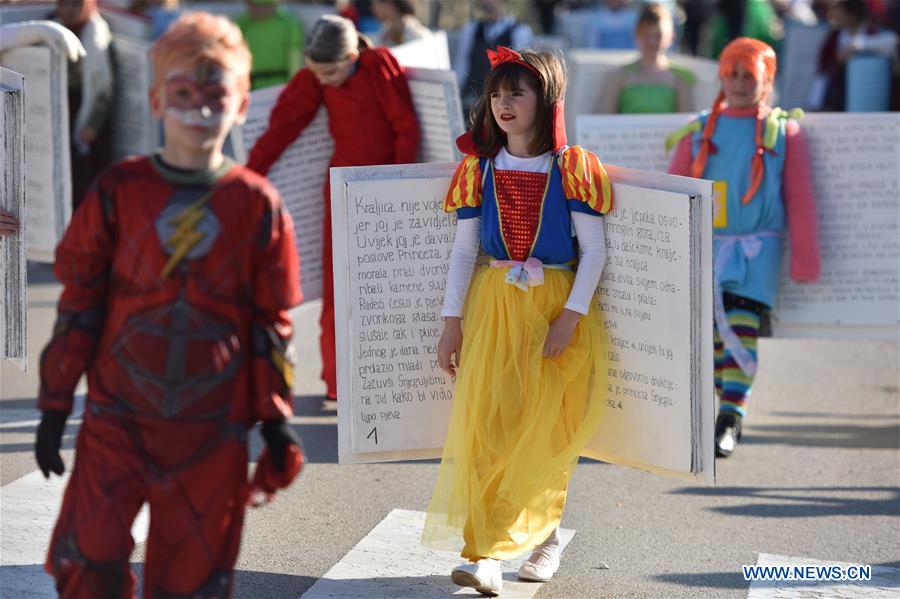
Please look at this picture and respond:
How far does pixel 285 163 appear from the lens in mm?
6938

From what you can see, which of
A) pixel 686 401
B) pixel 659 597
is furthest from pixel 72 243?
pixel 659 597

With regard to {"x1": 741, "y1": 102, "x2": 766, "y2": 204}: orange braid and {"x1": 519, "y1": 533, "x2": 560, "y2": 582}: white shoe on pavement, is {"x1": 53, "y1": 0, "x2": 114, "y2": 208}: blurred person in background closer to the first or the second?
{"x1": 741, "y1": 102, "x2": 766, "y2": 204}: orange braid

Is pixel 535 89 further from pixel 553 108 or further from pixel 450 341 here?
pixel 450 341

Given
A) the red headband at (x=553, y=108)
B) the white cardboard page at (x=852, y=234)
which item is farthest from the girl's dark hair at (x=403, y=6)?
the red headband at (x=553, y=108)

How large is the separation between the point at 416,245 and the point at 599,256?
2.31 ft

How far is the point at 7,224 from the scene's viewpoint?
4.76 m

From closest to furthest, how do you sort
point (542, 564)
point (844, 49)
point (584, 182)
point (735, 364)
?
point (584, 182) < point (542, 564) < point (735, 364) < point (844, 49)

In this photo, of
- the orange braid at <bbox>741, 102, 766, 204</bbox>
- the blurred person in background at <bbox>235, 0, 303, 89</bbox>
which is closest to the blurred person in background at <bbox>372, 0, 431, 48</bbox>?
the blurred person in background at <bbox>235, 0, 303, 89</bbox>

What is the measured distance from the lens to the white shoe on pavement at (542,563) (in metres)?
4.83

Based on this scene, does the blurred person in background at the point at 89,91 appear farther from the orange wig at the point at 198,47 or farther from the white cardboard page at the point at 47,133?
the orange wig at the point at 198,47

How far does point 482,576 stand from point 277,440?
1.37 m

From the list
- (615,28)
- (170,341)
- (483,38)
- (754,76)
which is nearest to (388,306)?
(170,341)

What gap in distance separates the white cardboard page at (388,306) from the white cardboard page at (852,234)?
83.1 inches

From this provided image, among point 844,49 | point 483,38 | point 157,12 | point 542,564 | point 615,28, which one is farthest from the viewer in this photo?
point 615,28
